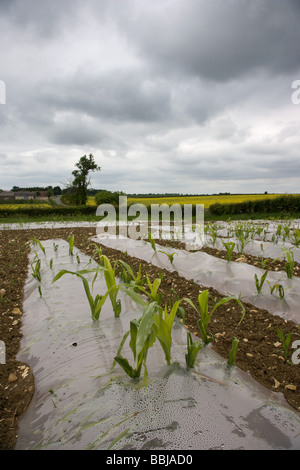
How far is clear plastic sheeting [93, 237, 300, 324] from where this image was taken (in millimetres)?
→ 2715

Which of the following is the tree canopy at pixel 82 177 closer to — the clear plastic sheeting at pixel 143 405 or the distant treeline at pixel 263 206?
the distant treeline at pixel 263 206

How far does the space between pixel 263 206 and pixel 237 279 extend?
47.4 ft

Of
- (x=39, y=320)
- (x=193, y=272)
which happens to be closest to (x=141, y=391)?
(x=39, y=320)

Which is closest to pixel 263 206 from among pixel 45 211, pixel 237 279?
pixel 45 211

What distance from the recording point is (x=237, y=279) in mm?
3381

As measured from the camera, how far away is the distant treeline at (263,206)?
16.0 metres

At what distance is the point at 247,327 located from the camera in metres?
2.31

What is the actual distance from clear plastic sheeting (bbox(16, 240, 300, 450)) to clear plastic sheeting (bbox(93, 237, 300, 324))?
1004 mm

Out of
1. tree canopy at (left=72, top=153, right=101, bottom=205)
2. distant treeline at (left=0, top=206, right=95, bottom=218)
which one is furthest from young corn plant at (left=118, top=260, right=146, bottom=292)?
tree canopy at (left=72, top=153, right=101, bottom=205)

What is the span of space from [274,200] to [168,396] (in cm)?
1696

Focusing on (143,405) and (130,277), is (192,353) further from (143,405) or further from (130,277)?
Answer: (130,277)

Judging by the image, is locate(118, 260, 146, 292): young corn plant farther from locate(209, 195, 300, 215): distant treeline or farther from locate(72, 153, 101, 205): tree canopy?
locate(72, 153, 101, 205): tree canopy

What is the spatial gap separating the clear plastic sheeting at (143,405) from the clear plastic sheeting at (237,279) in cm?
100
